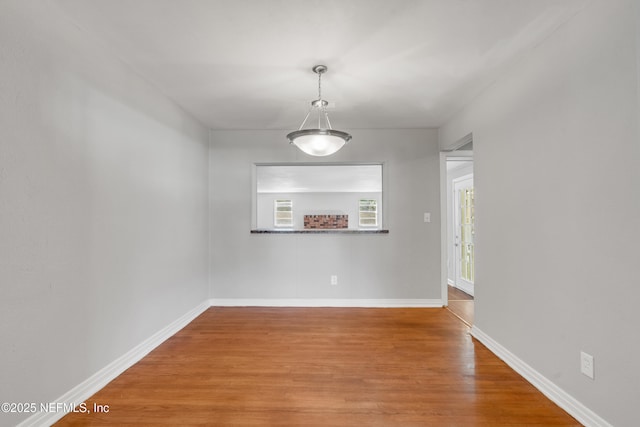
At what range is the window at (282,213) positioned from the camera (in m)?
10.5

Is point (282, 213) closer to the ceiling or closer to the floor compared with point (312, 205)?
closer to the floor

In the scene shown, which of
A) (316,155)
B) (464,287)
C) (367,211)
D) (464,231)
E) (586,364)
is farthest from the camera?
(367,211)

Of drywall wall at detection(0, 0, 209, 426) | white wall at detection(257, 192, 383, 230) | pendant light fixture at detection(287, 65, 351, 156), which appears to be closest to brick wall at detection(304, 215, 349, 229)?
white wall at detection(257, 192, 383, 230)

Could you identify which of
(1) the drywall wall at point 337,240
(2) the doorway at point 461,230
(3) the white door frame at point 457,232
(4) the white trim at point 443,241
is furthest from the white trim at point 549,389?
(3) the white door frame at point 457,232

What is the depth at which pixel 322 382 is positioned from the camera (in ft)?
6.93

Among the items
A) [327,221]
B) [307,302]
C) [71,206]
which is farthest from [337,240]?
[327,221]

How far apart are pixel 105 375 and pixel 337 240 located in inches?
105

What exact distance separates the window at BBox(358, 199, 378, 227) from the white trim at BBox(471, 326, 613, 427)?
782cm

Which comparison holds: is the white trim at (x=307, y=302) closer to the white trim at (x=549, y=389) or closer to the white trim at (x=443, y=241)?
the white trim at (x=443, y=241)

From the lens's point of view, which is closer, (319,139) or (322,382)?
(322,382)

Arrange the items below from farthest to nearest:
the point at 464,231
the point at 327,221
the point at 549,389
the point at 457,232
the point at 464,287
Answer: the point at 327,221
the point at 457,232
the point at 464,231
the point at 464,287
the point at 549,389

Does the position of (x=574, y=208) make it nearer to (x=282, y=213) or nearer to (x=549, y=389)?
(x=549, y=389)

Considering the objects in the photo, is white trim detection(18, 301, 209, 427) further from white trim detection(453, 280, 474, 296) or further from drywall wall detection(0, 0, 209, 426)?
white trim detection(453, 280, 474, 296)

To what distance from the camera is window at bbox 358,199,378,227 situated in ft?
34.2
